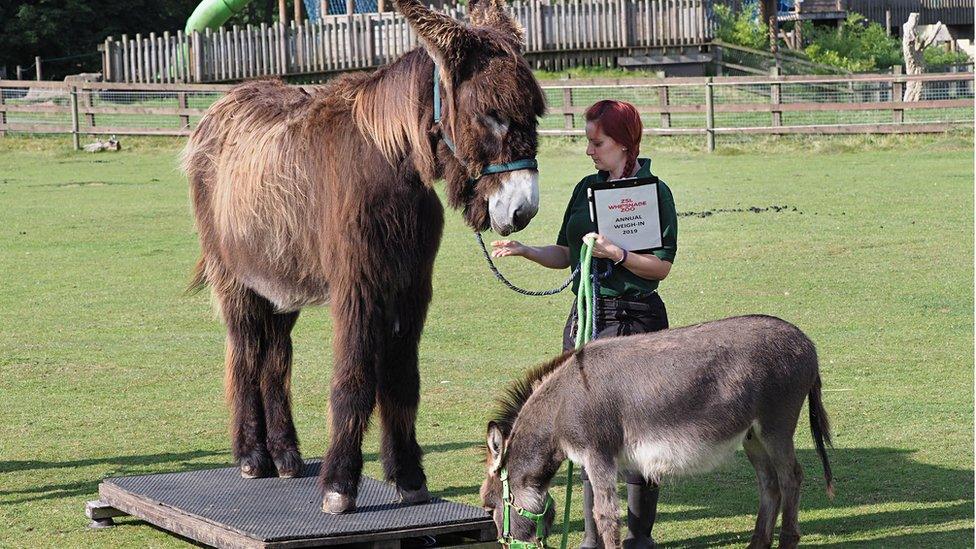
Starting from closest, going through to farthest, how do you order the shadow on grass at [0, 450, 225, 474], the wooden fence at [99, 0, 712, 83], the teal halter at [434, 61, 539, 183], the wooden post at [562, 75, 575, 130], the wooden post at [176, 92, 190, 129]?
the teal halter at [434, 61, 539, 183] < the shadow on grass at [0, 450, 225, 474] < the wooden post at [562, 75, 575, 130] < the wooden post at [176, 92, 190, 129] < the wooden fence at [99, 0, 712, 83]

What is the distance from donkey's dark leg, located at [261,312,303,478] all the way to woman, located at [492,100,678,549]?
1.63 m

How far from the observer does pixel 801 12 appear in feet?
154

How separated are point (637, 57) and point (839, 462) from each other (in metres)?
28.2

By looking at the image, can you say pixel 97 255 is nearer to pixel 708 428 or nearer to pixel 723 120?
pixel 708 428

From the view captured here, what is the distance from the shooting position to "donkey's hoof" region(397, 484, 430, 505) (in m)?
6.00

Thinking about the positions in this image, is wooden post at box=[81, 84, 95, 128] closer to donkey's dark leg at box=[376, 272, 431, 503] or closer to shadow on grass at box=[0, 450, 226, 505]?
shadow on grass at box=[0, 450, 226, 505]

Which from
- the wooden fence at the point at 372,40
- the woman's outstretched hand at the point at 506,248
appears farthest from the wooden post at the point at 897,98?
the woman's outstretched hand at the point at 506,248

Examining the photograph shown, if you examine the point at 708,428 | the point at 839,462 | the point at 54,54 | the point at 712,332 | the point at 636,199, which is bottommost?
the point at 839,462

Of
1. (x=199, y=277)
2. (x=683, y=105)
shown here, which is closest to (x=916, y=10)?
(x=683, y=105)

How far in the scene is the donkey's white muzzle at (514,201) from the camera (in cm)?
505

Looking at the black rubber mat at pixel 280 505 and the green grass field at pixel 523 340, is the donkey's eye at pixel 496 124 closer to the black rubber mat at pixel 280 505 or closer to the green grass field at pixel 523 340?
the black rubber mat at pixel 280 505

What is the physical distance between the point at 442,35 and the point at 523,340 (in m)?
5.93

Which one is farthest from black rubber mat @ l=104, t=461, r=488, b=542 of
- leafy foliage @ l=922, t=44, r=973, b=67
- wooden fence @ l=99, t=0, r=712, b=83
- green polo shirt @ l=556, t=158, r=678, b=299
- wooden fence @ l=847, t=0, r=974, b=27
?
wooden fence @ l=847, t=0, r=974, b=27

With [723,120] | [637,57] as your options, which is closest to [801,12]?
[637,57]
